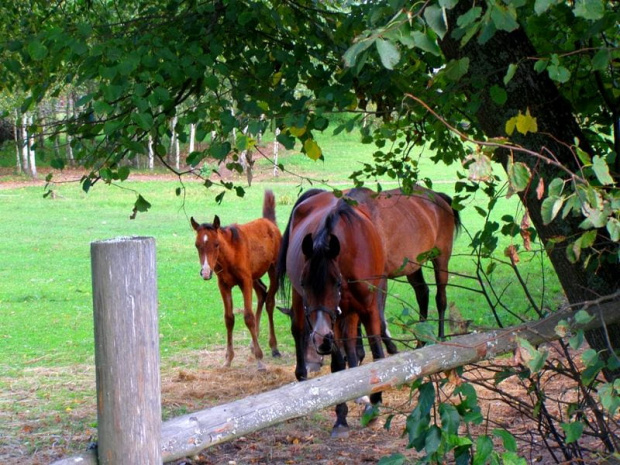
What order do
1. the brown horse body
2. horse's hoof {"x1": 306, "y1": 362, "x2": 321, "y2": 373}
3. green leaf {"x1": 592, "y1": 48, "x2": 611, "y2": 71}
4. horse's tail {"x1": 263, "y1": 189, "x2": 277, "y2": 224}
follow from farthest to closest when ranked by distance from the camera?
horse's tail {"x1": 263, "y1": 189, "x2": 277, "y2": 224}
the brown horse body
horse's hoof {"x1": 306, "y1": 362, "x2": 321, "y2": 373}
green leaf {"x1": 592, "y1": 48, "x2": 611, "y2": 71}

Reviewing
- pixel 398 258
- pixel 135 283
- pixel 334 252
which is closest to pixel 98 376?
pixel 135 283

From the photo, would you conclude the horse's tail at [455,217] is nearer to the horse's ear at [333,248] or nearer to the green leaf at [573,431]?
the horse's ear at [333,248]

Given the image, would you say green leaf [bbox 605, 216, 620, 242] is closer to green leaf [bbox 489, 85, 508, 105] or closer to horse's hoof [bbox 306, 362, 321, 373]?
green leaf [bbox 489, 85, 508, 105]

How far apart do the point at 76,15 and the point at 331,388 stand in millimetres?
4917

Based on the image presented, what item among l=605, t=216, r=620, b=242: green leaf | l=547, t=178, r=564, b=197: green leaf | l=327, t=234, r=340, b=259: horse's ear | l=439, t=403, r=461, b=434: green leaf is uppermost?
l=547, t=178, r=564, b=197: green leaf

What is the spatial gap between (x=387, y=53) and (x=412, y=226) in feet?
19.6

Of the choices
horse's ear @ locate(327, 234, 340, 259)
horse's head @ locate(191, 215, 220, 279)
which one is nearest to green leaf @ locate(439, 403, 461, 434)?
horse's ear @ locate(327, 234, 340, 259)

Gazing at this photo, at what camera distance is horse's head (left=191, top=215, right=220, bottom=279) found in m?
8.21

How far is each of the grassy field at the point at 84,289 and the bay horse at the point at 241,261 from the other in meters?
0.43

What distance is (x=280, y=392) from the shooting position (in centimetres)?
252

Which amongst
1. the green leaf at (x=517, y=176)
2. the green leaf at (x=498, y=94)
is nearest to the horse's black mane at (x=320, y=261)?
the green leaf at (x=498, y=94)

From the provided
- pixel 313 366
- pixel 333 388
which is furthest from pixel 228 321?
pixel 333 388

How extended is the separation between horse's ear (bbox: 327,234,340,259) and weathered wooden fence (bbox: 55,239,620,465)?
2.57m

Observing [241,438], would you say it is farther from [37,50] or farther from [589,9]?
[589,9]
